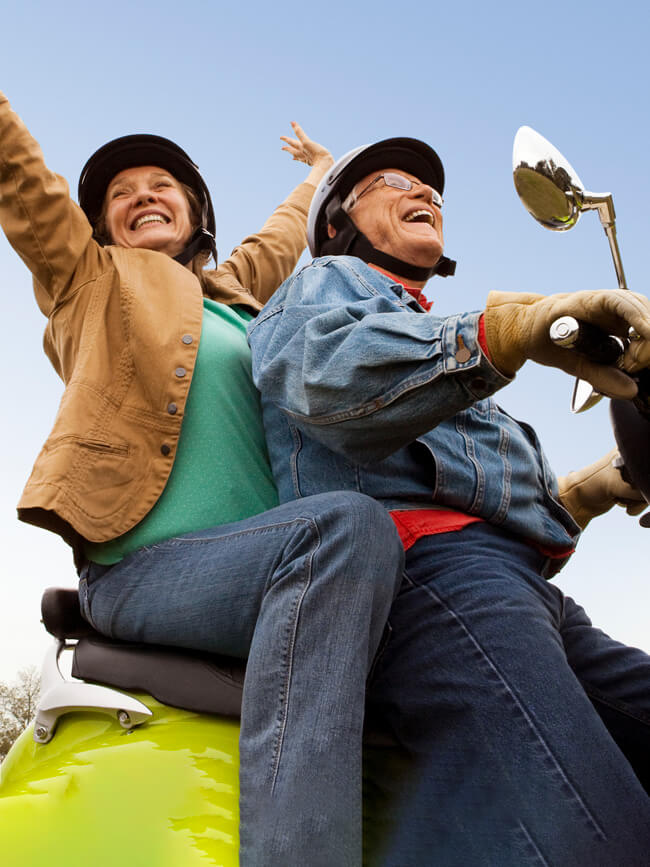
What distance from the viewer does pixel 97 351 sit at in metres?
2.69

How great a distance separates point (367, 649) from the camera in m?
1.83

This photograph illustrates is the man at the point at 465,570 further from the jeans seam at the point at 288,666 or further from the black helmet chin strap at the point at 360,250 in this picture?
the black helmet chin strap at the point at 360,250

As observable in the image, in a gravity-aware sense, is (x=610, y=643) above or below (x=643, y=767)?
above

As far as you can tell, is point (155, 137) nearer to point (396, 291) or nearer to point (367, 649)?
point (396, 291)

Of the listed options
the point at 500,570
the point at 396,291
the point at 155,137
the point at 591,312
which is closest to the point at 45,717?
the point at 500,570

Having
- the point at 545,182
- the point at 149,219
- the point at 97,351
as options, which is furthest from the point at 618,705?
the point at 149,219

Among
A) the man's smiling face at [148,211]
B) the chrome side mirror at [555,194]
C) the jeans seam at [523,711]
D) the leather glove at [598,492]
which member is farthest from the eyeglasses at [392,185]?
the jeans seam at [523,711]

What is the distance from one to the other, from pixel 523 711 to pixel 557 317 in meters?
0.77

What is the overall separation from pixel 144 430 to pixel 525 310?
1182 millimetres

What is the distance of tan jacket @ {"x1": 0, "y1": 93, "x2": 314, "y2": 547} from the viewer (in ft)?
8.03

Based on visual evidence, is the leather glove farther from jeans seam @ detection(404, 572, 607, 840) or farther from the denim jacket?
jeans seam @ detection(404, 572, 607, 840)

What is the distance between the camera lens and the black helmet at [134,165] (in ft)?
11.4

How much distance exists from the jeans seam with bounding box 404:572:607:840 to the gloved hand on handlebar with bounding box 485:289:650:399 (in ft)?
1.77

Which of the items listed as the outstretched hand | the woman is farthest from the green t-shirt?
the outstretched hand
